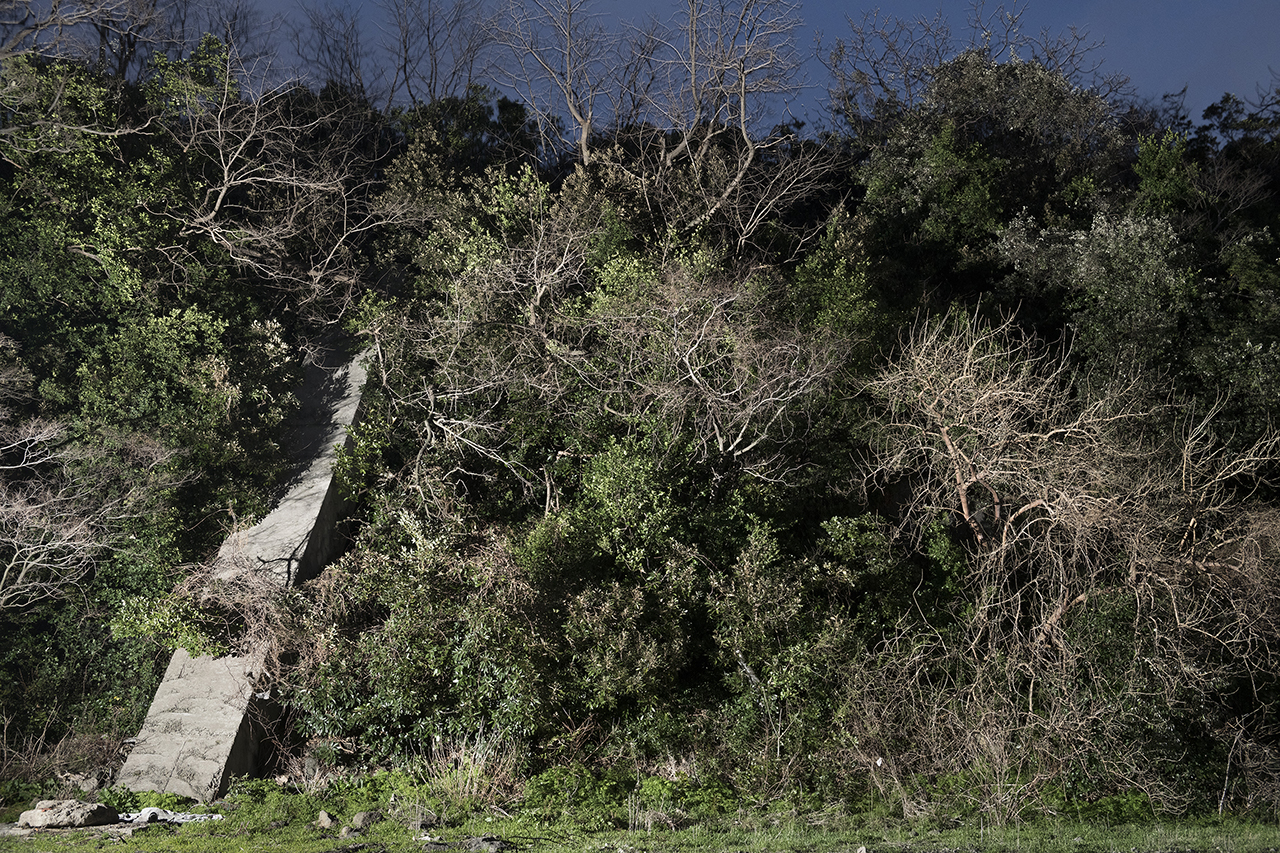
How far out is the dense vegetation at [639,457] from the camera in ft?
37.1

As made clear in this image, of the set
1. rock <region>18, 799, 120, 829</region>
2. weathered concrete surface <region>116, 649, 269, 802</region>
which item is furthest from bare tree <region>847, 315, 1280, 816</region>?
rock <region>18, 799, 120, 829</region>

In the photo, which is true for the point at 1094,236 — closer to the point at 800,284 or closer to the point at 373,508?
the point at 800,284

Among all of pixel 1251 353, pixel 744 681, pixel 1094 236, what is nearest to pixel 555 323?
pixel 744 681

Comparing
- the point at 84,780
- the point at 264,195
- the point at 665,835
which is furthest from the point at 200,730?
the point at 264,195

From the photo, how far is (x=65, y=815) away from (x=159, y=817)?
99cm

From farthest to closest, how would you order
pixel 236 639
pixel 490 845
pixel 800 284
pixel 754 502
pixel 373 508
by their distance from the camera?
pixel 800 284
pixel 373 508
pixel 754 502
pixel 236 639
pixel 490 845

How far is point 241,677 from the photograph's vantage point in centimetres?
1266

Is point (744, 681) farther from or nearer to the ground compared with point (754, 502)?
nearer to the ground

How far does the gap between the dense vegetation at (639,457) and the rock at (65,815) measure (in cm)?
222

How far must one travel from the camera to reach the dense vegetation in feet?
37.1

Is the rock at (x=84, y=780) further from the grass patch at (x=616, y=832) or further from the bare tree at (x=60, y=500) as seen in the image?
the bare tree at (x=60, y=500)

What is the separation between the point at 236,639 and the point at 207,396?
405 centimetres

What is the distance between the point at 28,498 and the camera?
1312 cm

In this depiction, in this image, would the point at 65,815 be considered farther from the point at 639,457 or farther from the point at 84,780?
the point at 639,457
